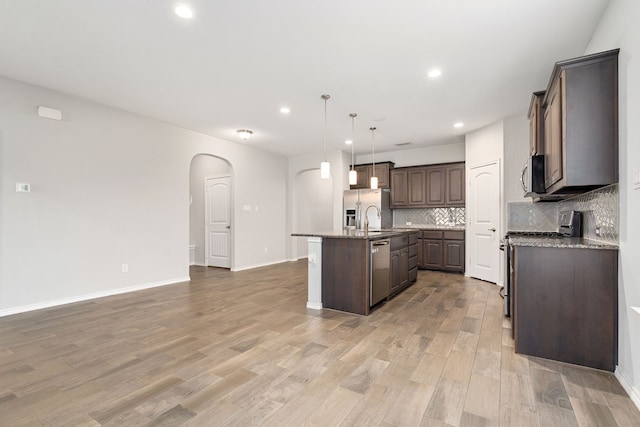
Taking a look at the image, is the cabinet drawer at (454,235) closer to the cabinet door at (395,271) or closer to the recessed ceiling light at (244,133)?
the cabinet door at (395,271)

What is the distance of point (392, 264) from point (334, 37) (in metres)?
2.86

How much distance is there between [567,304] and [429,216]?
188 inches

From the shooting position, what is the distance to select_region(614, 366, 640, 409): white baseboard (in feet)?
5.88

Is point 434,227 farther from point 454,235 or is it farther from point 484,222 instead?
point 484,222

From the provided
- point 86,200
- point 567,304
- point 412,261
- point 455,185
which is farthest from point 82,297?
point 455,185

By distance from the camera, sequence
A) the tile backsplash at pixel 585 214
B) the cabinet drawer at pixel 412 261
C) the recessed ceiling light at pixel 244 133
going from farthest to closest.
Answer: the recessed ceiling light at pixel 244 133
the cabinet drawer at pixel 412 261
the tile backsplash at pixel 585 214

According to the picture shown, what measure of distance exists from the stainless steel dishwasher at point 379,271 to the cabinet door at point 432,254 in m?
2.68

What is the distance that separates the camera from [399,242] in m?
4.49

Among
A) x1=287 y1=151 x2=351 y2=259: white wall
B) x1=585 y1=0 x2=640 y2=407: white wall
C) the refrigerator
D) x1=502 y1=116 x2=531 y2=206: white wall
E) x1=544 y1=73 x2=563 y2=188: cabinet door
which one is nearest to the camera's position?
x1=585 y1=0 x2=640 y2=407: white wall

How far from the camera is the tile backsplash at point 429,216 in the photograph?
669 centimetres

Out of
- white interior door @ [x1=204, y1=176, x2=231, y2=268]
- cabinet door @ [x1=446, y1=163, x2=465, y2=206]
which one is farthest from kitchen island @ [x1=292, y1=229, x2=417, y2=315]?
white interior door @ [x1=204, y1=176, x2=231, y2=268]

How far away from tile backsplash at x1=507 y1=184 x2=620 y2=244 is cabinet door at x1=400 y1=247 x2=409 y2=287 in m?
1.60

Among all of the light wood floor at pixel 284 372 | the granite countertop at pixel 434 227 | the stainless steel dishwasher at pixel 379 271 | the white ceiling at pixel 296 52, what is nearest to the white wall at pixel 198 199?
the white ceiling at pixel 296 52

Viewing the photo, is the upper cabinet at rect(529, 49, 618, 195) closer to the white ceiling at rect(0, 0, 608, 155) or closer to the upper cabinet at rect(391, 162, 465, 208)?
the white ceiling at rect(0, 0, 608, 155)
